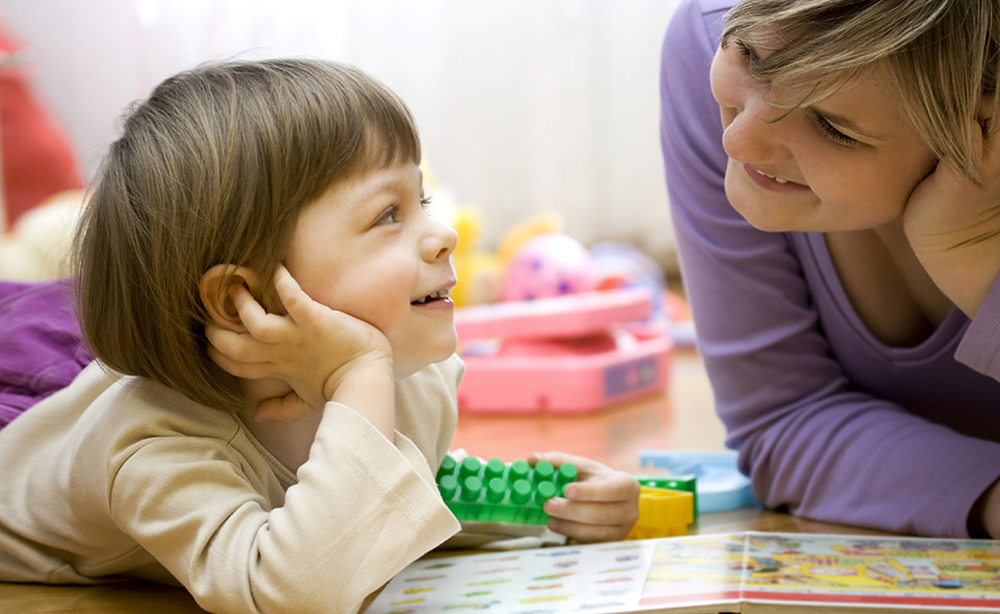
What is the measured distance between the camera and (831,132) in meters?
0.69

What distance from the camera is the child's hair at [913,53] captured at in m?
0.61

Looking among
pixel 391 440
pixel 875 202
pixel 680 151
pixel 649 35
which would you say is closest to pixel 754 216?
pixel 875 202

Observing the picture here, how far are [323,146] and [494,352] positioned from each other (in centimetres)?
116

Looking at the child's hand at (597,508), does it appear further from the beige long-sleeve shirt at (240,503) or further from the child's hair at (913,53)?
the child's hair at (913,53)

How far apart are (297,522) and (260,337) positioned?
0.13 meters

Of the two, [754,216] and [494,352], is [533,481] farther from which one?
[494,352]

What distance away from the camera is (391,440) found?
2.22ft

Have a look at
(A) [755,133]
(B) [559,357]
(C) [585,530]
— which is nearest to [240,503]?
(C) [585,530]

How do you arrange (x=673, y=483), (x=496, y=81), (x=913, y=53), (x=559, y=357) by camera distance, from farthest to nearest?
(x=496, y=81), (x=559, y=357), (x=673, y=483), (x=913, y=53)

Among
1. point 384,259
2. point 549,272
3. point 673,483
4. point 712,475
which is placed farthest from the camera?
point 549,272

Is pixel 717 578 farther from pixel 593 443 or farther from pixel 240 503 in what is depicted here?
pixel 593 443

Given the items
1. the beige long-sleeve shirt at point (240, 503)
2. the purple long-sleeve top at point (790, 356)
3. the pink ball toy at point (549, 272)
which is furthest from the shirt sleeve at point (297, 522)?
the pink ball toy at point (549, 272)

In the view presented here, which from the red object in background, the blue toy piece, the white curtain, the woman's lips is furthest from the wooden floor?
the red object in background

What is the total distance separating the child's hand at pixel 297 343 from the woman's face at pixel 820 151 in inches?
11.8
